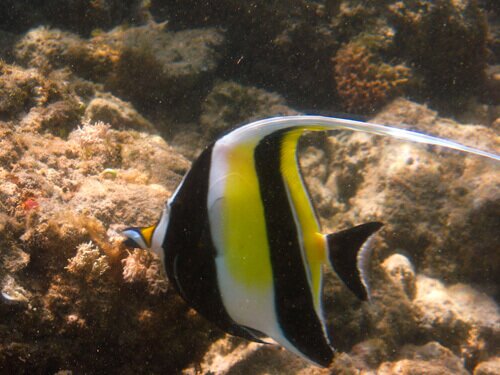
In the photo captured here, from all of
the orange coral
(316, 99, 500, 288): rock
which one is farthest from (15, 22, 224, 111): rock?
(316, 99, 500, 288): rock

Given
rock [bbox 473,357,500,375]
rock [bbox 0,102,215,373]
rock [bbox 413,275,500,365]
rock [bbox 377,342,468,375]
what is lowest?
rock [bbox 473,357,500,375]

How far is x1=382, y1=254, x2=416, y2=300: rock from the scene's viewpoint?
11.9 feet

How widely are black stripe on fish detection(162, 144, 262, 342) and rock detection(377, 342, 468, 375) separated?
235 centimetres

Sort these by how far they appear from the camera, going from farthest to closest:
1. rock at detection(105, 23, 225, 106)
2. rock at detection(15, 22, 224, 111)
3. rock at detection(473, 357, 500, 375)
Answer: rock at detection(105, 23, 225, 106) → rock at detection(15, 22, 224, 111) → rock at detection(473, 357, 500, 375)

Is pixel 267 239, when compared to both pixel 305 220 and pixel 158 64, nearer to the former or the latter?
pixel 305 220

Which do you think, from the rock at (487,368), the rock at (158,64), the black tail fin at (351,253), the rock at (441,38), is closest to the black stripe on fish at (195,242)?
the black tail fin at (351,253)

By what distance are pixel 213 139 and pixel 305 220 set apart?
7.87 feet

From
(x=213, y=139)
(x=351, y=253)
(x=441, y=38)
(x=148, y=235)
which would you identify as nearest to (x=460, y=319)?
(x=213, y=139)

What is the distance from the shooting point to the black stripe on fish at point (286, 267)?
97 centimetres

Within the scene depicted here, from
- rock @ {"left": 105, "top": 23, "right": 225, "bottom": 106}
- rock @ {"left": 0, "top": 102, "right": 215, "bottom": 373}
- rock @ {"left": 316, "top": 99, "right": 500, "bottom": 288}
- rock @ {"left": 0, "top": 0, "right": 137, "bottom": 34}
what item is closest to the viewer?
rock @ {"left": 0, "top": 102, "right": 215, "bottom": 373}

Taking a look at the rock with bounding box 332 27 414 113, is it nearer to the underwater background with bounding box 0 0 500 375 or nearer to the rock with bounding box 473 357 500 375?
the underwater background with bounding box 0 0 500 375

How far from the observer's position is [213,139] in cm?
328

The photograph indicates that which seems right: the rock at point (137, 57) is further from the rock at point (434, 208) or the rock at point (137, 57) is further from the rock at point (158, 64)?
the rock at point (434, 208)

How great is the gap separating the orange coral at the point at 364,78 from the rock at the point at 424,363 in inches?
140
